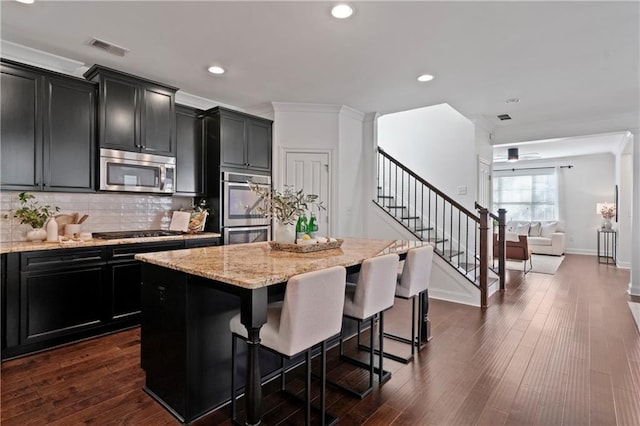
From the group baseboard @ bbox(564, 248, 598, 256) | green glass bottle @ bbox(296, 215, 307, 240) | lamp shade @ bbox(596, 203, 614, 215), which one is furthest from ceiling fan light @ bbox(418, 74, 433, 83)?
baseboard @ bbox(564, 248, 598, 256)

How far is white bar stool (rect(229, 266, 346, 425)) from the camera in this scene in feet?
5.41

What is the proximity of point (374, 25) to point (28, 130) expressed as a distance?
3080 millimetres

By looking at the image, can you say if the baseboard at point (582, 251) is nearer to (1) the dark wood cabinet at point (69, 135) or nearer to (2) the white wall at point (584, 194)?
(2) the white wall at point (584, 194)

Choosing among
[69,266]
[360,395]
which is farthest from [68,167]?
[360,395]

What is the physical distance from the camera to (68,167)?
3.18 meters

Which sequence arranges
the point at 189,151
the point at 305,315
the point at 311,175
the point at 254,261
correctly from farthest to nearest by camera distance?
the point at 311,175, the point at 189,151, the point at 254,261, the point at 305,315

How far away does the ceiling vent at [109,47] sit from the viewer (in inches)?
117

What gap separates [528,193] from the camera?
9.78 metres

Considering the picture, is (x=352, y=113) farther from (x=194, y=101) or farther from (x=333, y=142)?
(x=194, y=101)

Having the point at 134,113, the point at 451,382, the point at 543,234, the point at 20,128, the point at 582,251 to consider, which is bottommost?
the point at 451,382

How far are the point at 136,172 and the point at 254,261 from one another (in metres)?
2.27

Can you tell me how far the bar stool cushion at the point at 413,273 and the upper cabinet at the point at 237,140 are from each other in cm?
265

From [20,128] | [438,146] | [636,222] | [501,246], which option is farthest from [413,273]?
[636,222]

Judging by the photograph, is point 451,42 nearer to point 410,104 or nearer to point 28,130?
point 410,104
